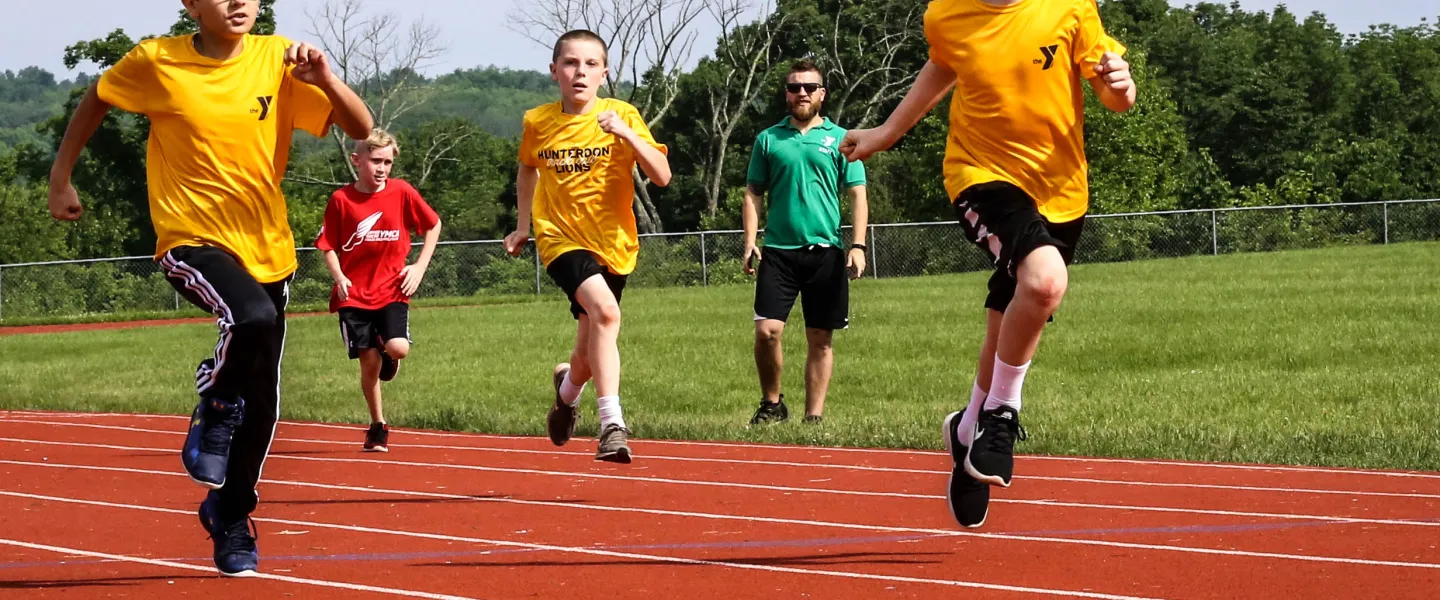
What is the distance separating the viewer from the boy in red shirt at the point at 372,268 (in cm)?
1075

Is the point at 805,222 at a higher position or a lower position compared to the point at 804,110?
lower

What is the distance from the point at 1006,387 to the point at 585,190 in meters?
3.30

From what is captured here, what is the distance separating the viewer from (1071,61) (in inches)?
235

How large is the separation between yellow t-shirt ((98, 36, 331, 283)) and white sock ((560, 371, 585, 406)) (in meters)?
3.48

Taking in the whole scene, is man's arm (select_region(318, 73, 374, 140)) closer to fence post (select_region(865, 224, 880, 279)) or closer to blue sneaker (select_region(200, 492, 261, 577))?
blue sneaker (select_region(200, 492, 261, 577))

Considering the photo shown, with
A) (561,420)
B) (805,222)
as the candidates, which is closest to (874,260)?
(805,222)

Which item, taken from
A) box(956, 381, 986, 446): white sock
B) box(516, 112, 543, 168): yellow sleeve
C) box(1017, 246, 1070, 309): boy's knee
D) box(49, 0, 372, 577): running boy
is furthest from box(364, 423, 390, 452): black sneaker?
box(1017, 246, 1070, 309): boy's knee

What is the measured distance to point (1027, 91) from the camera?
5.93 m

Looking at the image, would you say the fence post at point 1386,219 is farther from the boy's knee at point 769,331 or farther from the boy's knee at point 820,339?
the boy's knee at point 769,331

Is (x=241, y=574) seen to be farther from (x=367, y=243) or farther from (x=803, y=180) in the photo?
(x=803, y=180)

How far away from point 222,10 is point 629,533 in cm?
242

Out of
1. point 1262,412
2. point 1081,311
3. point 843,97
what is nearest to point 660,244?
point 1081,311

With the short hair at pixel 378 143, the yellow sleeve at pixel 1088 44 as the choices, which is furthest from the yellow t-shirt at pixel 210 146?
the short hair at pixel 378 143

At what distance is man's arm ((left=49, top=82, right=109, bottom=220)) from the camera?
A: 5.77m
